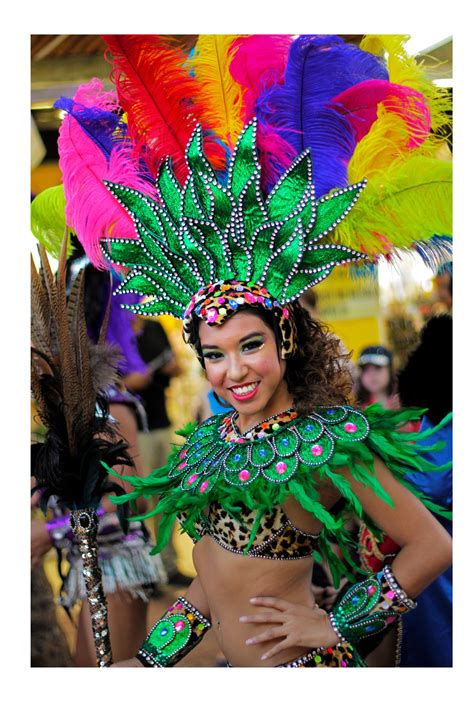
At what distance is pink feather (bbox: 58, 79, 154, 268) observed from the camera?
225cm

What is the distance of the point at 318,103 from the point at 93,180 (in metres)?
0.66

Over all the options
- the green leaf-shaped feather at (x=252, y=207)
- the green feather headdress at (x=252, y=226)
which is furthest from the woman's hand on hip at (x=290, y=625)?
the green leaf-shaped feather at (x=252, y=207)

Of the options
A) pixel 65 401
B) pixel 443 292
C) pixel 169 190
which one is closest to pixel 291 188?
pixel 169 190

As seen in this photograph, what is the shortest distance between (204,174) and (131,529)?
1356 millimetres

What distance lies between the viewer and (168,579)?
3836 millimetres

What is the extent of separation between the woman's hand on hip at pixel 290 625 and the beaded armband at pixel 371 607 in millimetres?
31

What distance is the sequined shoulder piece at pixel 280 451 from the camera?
1927mm

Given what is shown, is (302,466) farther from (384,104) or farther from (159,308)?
(384,104)

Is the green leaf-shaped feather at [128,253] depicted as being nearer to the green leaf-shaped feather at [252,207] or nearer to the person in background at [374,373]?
the green leaf-shaped feather at [252,207]

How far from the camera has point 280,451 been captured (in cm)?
196

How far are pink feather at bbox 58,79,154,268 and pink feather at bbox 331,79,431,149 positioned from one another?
0.58 metres

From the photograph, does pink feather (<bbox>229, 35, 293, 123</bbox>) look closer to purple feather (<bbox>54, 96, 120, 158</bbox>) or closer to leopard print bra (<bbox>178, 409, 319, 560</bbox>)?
purple feather (<bbox>54, 96, 120, 158</bbox>)

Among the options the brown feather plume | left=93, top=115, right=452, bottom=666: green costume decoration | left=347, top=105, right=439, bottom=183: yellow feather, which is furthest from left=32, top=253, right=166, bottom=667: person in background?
left=347, top=105, right=439, bottom=183: yellow feather
